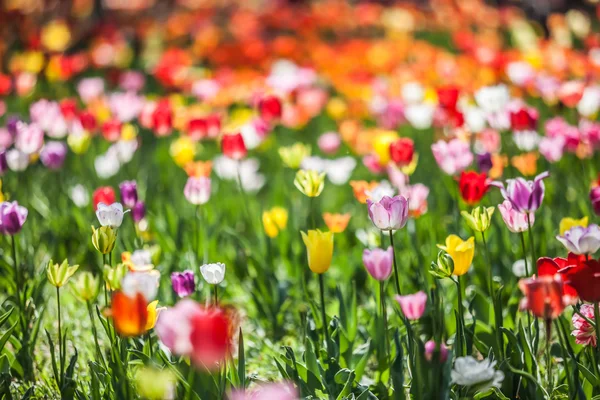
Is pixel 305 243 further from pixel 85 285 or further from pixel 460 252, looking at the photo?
pixel 85 285

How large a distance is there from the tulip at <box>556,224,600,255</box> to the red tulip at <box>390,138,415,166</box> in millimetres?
835

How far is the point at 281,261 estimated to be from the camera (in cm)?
264

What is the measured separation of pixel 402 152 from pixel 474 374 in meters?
1.10

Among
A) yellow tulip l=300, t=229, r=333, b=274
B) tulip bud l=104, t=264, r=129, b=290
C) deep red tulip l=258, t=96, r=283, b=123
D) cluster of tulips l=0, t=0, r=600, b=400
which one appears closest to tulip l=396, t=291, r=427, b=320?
cluster of tulips l=0, t=0, r=600, b=400

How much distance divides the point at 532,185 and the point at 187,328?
35.7 inches

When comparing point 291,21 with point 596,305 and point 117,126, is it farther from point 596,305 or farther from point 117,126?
point 596,305

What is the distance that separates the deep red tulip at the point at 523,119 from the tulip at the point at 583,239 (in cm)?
114

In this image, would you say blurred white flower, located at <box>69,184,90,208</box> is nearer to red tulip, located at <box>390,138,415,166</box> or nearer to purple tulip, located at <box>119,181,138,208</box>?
purple tulip, located at <box>119,181,138,208</box>

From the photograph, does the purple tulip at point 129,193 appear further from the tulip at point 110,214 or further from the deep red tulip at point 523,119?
the deep red tulip at point 523,119

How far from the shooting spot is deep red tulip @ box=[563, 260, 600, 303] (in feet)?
4.36

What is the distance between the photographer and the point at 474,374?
1.25 m

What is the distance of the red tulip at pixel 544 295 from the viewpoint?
1.26 m

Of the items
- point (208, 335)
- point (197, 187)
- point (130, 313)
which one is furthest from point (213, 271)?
point (197, 187)

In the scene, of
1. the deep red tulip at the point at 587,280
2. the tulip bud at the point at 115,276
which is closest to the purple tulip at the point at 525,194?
the deep red tulip at the point at 587,280
